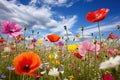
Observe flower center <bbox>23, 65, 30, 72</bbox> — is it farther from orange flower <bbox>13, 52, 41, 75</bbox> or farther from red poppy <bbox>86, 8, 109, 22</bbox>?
red poppy <bbox>86, 8, 109, 22</bbox>

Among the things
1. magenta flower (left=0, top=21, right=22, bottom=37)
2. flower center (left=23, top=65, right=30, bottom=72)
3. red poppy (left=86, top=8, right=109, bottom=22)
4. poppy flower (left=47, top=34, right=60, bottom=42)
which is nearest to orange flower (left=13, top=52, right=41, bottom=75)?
flower center (left=23, top=65, right=30, bottom=72)

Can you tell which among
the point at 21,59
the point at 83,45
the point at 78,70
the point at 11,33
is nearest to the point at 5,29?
the point at 11,33

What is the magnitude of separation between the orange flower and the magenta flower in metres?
1.15

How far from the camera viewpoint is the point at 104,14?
99.7 inches

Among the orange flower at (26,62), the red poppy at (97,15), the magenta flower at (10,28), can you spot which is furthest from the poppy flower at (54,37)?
the orange flower at (26,62)

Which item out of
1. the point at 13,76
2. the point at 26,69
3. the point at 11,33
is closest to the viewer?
the point at 26,69

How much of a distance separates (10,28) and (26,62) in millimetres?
1266

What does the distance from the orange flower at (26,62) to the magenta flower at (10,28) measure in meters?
1.15

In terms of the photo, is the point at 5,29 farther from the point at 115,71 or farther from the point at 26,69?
the point at 115,71

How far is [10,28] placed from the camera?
3016 mm

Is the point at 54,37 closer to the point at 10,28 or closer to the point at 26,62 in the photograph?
the point at 10,28

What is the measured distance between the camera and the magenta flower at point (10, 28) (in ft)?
9.70

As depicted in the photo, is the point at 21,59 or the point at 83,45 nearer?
the point at 21,59

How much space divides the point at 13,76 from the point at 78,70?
3.72 ft
